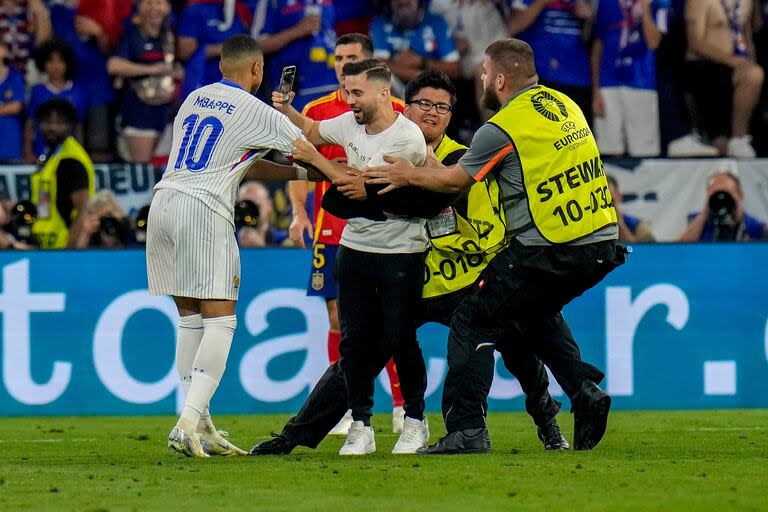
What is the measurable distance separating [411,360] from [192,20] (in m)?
6.68

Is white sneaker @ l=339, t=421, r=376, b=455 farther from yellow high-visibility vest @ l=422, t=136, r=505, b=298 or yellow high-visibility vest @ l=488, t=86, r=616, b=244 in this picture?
yellow high-visibility vest @ l=488, t=86, r=616, b=244

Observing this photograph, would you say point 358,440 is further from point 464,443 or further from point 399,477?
point 399,477

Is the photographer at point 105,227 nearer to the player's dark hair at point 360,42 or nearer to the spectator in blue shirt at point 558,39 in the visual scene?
the player's dark hair at point 360,42

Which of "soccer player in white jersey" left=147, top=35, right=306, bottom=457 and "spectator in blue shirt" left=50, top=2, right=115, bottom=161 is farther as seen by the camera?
"spectator in blue shirt" left=50, top=2, right=115, bottom=161

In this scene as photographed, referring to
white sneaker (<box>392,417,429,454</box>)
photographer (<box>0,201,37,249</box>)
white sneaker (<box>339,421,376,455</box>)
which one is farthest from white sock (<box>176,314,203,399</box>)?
photographer (<box>0,201,37,249</box>)

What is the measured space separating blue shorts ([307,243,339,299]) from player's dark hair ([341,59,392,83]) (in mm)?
2529

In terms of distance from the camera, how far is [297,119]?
26.4 ft

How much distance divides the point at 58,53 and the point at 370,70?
6664 millimetres

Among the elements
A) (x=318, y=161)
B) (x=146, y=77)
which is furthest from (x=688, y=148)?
(x=318, y=161)

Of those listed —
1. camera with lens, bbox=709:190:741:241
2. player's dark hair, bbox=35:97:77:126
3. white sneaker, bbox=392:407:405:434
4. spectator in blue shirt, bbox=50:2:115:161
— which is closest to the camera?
white sneaker, bbox=392:407:405:434

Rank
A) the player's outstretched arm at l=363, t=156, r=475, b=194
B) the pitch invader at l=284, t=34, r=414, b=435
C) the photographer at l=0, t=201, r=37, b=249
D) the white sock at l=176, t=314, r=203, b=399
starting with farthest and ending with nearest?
the photographer at l=0, t=201, r=37, b=249 < the pitch invader at l=284, t=34, r=414, b=435 < the white sock at l=176, t=314, r=203, b=399 < the player's outstretched arm at l=363, t=156, r=475, b=194

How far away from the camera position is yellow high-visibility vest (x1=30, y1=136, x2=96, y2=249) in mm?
A: 12344

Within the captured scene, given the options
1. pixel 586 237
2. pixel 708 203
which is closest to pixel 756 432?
pixel 586 237

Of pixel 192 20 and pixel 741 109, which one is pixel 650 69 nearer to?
pixel 741 109
